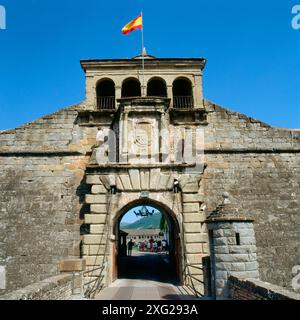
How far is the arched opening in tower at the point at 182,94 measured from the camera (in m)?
13.9

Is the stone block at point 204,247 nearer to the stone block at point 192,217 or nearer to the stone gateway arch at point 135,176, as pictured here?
the stone gateway arch at point 135,176

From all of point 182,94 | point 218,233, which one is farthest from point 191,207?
point 182,94

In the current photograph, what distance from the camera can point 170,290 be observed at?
9.41 m

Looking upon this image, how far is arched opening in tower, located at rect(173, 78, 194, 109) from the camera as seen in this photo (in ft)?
45.6

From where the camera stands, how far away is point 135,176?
11266mm

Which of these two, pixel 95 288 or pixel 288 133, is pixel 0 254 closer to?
pixel 95 288

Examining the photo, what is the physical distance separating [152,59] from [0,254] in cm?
1028

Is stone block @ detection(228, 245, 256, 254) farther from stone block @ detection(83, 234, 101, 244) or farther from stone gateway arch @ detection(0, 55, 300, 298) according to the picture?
stone block @ detection(83, 234, 101, 244)

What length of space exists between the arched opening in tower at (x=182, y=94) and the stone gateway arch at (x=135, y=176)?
61 mm

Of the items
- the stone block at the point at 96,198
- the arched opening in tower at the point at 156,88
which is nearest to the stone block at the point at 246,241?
the stone block at the point at 96,198

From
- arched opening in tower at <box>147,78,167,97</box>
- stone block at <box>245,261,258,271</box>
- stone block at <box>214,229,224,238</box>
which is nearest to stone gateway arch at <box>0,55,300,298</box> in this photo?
arched opening in tower at <box>147,78,167,97</box>

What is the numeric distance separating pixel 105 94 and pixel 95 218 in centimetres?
665

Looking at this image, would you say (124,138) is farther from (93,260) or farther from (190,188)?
(93,260)
